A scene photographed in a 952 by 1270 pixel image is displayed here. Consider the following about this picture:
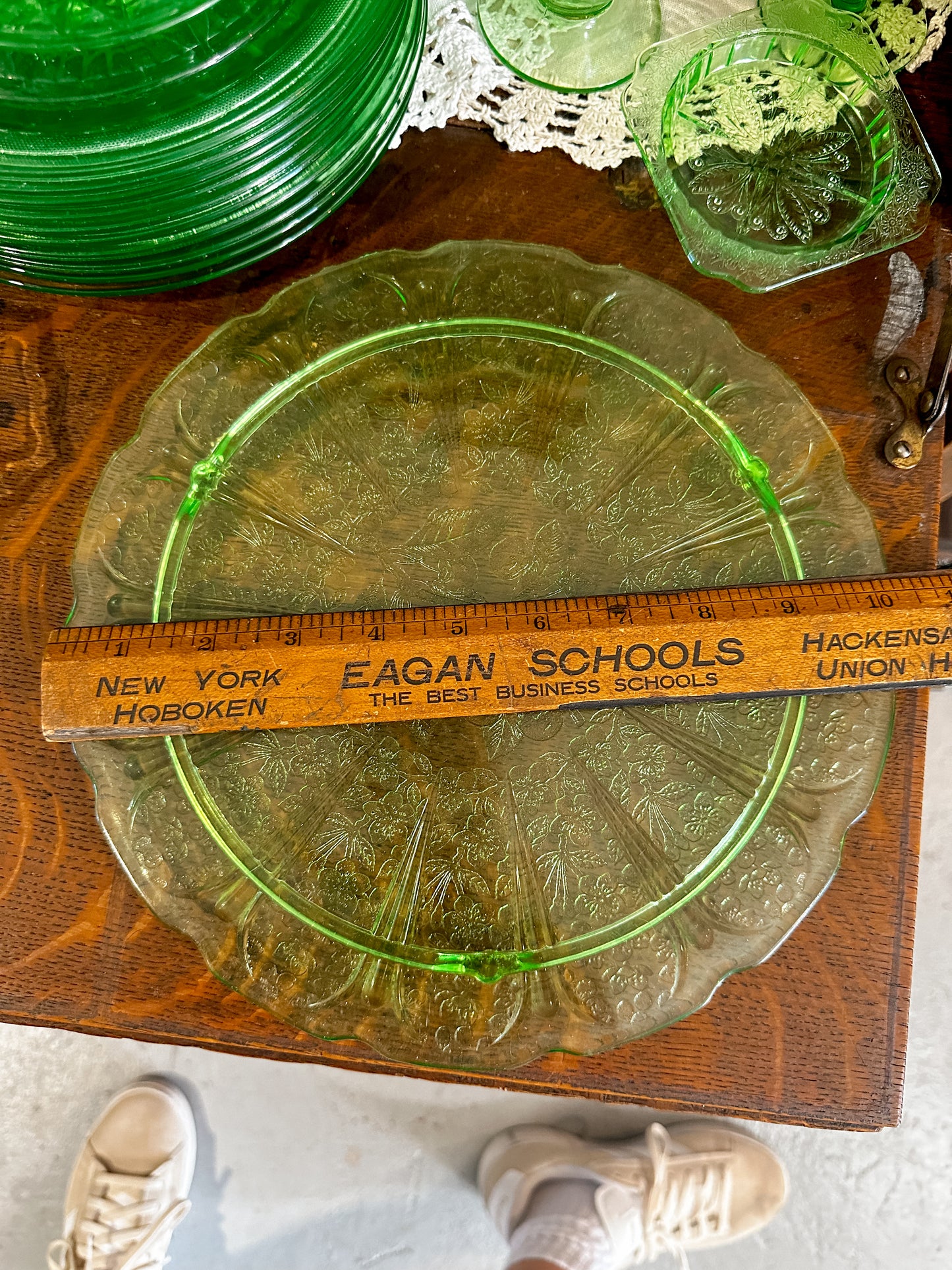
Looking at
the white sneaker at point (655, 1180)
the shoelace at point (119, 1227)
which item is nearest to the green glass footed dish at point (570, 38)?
the white sneaker at point (655, 1180)

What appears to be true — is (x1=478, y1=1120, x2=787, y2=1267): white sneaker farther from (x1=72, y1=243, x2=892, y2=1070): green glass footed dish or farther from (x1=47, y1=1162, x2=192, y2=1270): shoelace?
(x1=72, y1=243, x2=892, y2=1070): green glass footed dish

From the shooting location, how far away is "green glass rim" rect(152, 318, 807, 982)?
54 cm

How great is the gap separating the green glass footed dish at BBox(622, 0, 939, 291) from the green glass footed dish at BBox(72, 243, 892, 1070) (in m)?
0.09

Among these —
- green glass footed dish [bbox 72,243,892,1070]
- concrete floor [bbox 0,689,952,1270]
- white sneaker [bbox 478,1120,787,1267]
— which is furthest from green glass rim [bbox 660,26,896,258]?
white sneaker [bbox 478,1120,787,1267]

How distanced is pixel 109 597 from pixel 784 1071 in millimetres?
589

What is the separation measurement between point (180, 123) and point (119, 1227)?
107cm

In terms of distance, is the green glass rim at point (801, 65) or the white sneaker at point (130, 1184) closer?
the green glass rim at point (801, 65)

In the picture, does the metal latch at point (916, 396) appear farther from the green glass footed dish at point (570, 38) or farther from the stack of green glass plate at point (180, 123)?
the stack of green glass plate at point (180, 123)

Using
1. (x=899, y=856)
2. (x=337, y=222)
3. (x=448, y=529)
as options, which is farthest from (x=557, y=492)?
(x=899, y=856)

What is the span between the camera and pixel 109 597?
56 centimetres

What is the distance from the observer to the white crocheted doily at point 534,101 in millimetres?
604

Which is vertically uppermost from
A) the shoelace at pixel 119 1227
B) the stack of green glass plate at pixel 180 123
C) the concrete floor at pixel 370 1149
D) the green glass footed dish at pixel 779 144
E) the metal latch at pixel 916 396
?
the green glass footed dish at pixel 779 144

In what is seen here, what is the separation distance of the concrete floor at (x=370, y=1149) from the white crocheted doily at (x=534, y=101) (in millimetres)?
733

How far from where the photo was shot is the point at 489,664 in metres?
0.54
